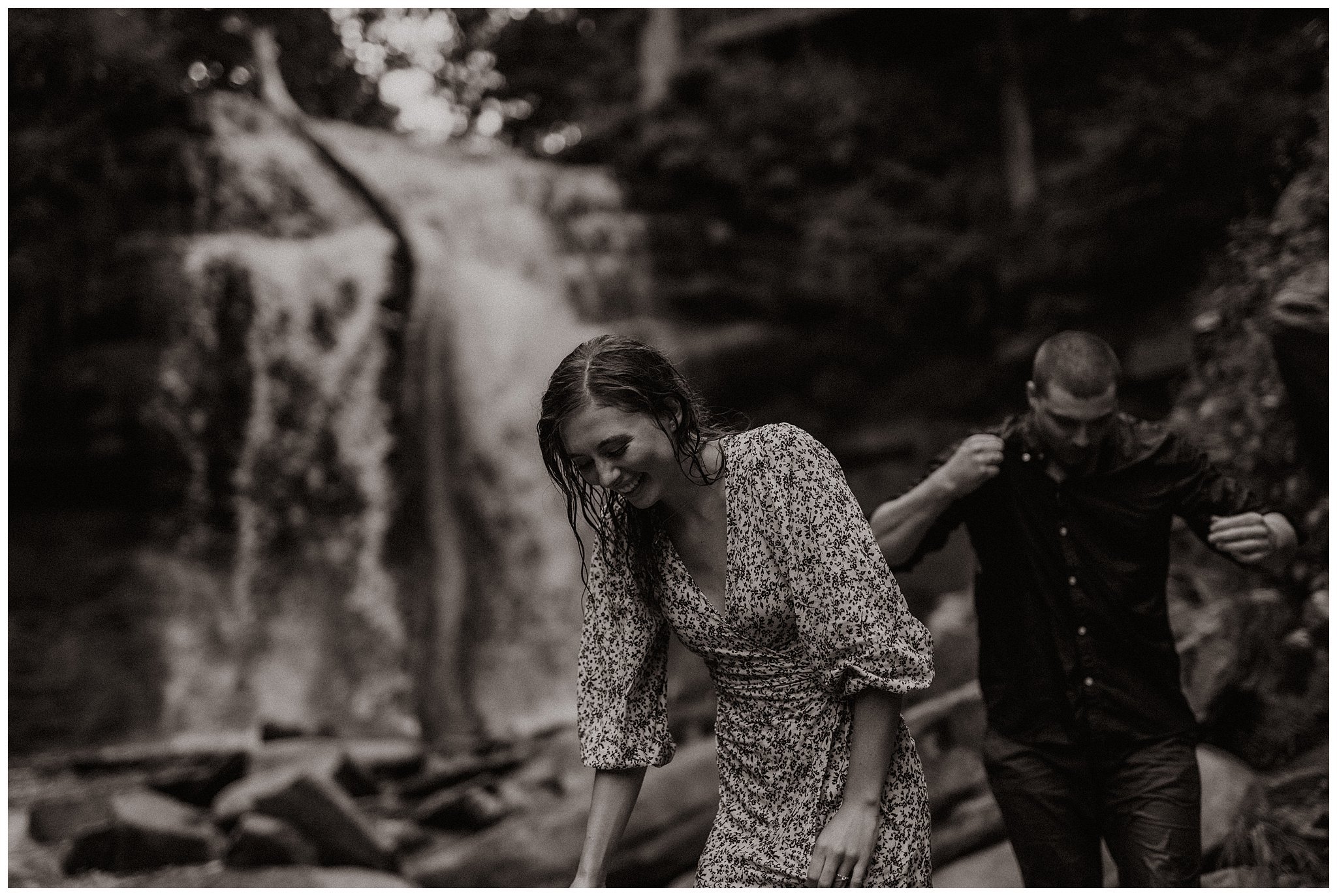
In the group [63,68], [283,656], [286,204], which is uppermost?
[63,68]

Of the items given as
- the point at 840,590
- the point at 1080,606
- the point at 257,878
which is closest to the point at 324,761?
the point at 257,878

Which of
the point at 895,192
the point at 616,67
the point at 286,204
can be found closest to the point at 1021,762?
the point at 286,204

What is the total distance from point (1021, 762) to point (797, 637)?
52.8 inches

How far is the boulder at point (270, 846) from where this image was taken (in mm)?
6352

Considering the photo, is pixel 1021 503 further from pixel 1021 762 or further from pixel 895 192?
pixel 895 192

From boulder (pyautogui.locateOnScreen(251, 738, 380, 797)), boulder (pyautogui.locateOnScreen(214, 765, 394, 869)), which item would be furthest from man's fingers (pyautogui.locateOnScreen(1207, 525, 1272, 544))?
boulder (pyautogui.locateOnScreen(251, 738, 380, 797))

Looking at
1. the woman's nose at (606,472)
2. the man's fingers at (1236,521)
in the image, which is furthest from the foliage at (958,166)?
the woman's nose at (606,472)

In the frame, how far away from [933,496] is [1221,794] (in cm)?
247

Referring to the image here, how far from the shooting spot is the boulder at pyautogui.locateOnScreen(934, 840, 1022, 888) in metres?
4.82

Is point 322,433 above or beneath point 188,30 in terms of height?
beneath

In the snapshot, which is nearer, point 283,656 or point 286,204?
point 283,656

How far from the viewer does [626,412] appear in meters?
2.25

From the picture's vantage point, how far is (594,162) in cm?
1488

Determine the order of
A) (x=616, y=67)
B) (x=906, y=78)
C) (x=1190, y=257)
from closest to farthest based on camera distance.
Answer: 1. (x=1190, y=257)
2. (x=906, y=78)
3. (x=616, y=67)
